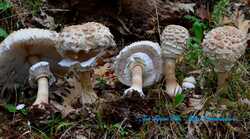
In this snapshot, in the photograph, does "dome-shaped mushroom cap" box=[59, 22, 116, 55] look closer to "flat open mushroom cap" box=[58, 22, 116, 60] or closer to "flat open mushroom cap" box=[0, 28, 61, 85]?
"flat open mushroom cap" box=[58, 22, 116, 60]

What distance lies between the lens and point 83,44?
10.1 ft

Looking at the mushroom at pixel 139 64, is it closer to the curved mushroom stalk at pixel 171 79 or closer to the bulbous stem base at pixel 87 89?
the curved mushroom stalk at pixel 171 79

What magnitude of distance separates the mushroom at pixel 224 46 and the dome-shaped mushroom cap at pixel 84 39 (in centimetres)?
70

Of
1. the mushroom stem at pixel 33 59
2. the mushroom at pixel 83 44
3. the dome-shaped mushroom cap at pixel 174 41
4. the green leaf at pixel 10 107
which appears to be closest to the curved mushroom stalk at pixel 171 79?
the dome-shaped mushroom cap at pixel 174 41

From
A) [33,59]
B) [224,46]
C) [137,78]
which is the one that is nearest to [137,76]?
[137,78]

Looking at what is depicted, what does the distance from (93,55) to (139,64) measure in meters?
0.43

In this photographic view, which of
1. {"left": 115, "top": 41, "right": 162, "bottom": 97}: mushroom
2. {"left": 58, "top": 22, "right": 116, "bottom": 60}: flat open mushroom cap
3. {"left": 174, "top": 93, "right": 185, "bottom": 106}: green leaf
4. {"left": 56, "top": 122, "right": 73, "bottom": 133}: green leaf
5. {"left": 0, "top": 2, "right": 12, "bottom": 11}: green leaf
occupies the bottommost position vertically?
{"left": 56, "top": 122, "right": 73, "bottom": 133}: green leaf

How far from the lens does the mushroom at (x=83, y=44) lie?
309 cm

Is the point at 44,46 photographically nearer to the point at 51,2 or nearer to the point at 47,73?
the point at 47,73

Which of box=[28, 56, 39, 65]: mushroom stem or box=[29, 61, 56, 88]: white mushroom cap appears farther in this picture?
box=[28, 56, 39, 65]: mushroom stem

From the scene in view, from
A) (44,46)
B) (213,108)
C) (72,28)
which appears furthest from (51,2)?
(213,108)

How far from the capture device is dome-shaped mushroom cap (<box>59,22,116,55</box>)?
3.09m

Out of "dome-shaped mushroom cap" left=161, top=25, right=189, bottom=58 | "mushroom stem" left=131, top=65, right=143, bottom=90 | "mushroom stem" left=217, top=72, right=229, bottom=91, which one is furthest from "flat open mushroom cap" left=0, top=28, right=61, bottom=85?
"mushroom stem" left=217, top=72, right=229, bottom=91

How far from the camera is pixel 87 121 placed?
315 cm
